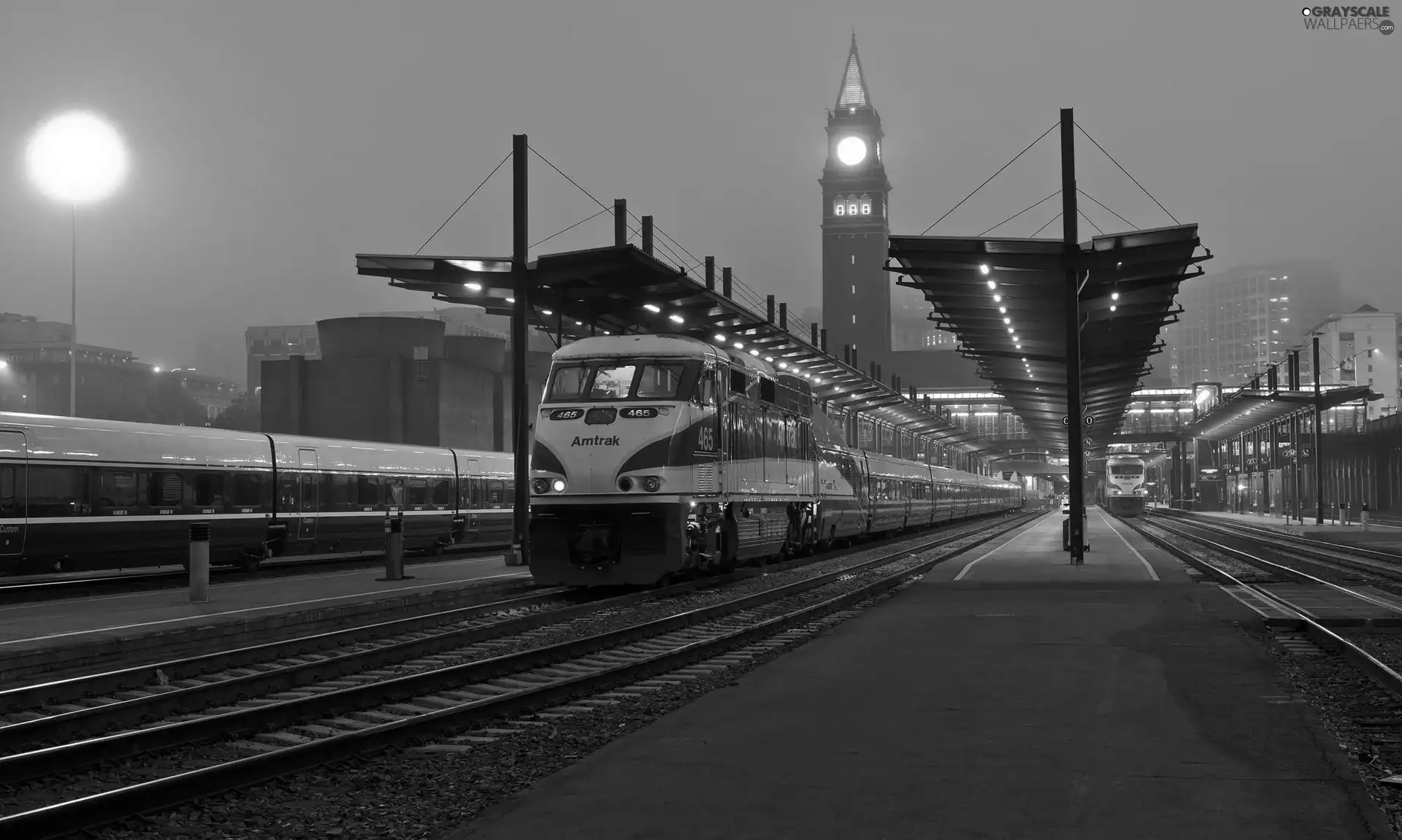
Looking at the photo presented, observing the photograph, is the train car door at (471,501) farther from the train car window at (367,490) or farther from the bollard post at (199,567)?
the bollard post at (199,567)

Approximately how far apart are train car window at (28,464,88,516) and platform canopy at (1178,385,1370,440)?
166ft

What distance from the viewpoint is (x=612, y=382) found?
19.2m

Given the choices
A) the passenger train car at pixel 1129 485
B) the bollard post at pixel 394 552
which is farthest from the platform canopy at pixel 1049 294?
the passenger train car at pixel 1129 485

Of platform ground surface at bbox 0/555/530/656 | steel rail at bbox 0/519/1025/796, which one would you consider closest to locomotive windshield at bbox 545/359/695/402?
platform ground surface at bbox 0/555/530/656

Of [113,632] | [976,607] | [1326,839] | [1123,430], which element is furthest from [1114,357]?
[1123,430]

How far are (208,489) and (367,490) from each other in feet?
18.9

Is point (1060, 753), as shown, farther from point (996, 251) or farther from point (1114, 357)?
point (1114, 357)

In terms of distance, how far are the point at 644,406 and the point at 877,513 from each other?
829 inches

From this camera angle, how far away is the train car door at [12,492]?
19172 mm

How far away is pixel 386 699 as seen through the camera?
971cm

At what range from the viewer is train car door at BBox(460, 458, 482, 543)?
34062 millimetres

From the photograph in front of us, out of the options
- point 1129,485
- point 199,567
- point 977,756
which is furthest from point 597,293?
point 1129,485

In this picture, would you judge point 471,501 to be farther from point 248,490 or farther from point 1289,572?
point 1289,572

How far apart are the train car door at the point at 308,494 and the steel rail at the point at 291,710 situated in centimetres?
1455
